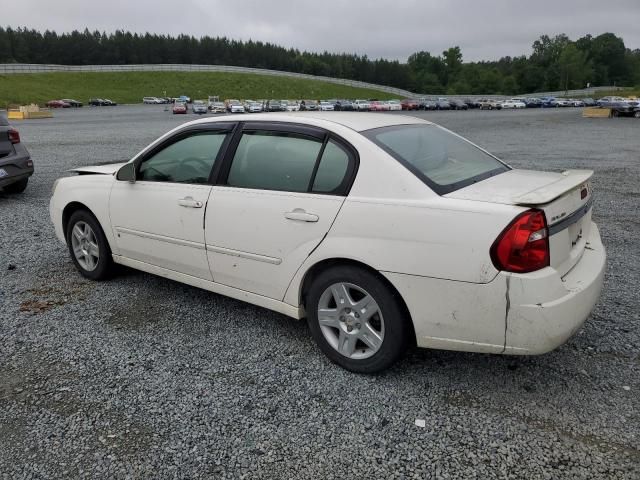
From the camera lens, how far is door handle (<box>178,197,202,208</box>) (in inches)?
153

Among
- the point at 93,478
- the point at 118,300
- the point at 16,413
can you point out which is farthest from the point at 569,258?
the point at 118,300

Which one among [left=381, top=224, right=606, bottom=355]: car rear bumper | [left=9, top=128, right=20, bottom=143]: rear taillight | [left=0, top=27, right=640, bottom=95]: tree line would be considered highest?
[left=0, top=27, right=640, bottom=95]: tree line

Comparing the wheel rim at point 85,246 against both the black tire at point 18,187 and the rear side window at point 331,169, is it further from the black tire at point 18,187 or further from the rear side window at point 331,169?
the black tire at point 18,187

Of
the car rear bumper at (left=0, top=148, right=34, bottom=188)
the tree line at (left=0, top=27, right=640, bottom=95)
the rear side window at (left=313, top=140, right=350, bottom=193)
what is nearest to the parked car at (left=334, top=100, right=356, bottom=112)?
the car rear bumper at (left=0, top=148, right=34, bottom=188)

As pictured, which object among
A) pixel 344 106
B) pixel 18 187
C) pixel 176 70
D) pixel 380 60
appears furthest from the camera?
pixel 380 60

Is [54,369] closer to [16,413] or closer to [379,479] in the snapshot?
[16,413]

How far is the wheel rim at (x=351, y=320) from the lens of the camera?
10.4 ft

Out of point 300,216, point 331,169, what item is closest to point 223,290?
point 300,216

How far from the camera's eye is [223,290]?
3.92m

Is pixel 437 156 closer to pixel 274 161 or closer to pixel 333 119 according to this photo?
pixel 333 119

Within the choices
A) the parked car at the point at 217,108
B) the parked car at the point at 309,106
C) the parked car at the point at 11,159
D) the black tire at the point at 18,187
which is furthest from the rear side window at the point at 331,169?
the parked car at the point at 309,106

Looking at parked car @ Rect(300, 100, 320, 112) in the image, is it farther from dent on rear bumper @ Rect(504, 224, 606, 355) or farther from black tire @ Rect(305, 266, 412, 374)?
dent on rear bumper @ Rect(504, 224, 606, 355)

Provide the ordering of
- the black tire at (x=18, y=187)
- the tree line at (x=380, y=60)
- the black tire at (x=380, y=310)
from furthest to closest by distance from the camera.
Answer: the tree line at (x=380, y=60)
the black tire at (x=18, y=187)
the black tire at (x=380, y=310)

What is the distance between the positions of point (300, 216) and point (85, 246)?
2798 millimetres
